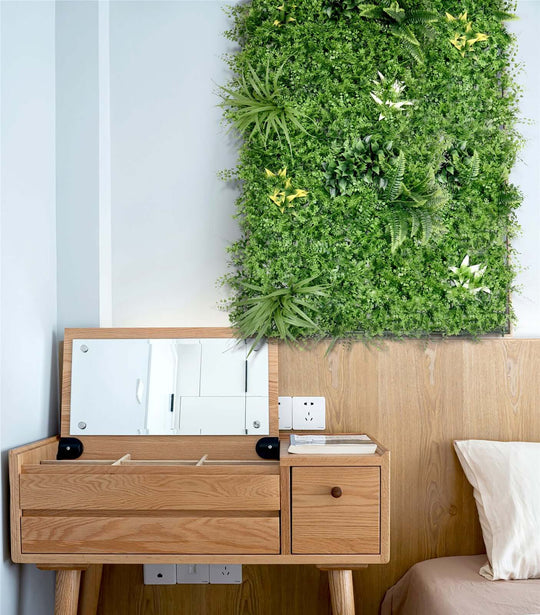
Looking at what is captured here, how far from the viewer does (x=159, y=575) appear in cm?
179

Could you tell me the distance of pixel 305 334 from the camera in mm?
1754

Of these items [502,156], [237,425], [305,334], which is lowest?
[237,425]

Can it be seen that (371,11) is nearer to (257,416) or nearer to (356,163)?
(356,163)

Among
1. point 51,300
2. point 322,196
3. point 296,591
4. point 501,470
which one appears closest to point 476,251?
point 322,196

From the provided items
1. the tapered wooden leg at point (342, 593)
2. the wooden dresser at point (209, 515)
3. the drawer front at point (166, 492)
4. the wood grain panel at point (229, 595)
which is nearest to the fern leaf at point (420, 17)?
the wooden dresser at point (209, 515)

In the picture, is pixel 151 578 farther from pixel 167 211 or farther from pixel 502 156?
pixel 502 156

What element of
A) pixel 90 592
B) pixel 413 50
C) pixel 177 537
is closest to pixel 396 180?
pixel 413 50

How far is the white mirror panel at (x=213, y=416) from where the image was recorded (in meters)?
1.72

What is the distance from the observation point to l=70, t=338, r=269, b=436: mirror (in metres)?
1.73

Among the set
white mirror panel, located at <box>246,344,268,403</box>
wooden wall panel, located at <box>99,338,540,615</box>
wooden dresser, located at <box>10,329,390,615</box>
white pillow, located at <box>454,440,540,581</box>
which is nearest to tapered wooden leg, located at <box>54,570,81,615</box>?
wooden dresser, located at <box>10,329,390,615</box>

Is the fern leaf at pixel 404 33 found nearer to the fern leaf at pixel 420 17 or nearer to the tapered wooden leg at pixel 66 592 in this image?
the fern leaf at pixel 420 17

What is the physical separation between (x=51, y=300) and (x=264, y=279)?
2.23 ft

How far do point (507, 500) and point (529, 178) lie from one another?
3.36 feet

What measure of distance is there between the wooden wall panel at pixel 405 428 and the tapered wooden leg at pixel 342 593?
303mm
